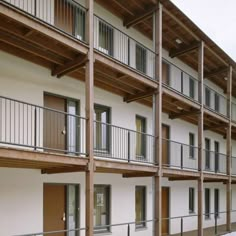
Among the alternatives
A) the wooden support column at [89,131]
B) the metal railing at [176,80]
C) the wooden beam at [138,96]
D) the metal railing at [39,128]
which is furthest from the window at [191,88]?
the wooden support column at [89,131]

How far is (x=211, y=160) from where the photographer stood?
24.6m

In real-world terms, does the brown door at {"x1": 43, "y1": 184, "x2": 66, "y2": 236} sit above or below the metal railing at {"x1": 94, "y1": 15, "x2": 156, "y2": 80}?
below

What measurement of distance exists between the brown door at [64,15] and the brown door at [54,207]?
203 inches

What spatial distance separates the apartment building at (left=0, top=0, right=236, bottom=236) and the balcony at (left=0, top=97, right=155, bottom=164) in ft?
0.11

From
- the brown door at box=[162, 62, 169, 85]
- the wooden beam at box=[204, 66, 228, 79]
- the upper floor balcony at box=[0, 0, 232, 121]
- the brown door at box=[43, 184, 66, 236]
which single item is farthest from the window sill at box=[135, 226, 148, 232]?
the wooden beam at box=[204, 66, 228, 79]

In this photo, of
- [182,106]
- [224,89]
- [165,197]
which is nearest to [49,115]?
[182,106]

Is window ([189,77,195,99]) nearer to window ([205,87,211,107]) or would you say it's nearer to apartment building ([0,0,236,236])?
apartment building ([0,0,236,236])

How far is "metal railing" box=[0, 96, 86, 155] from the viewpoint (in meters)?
11.1

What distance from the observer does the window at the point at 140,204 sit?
16953 mm

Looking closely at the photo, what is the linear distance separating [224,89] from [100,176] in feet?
48.6

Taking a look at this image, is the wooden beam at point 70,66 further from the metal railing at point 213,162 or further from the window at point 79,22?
the metal railing at point 213,162

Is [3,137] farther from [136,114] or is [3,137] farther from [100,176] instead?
[136,114]

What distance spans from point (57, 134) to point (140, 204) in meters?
6.06

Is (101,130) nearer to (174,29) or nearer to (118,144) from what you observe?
(118,144)
